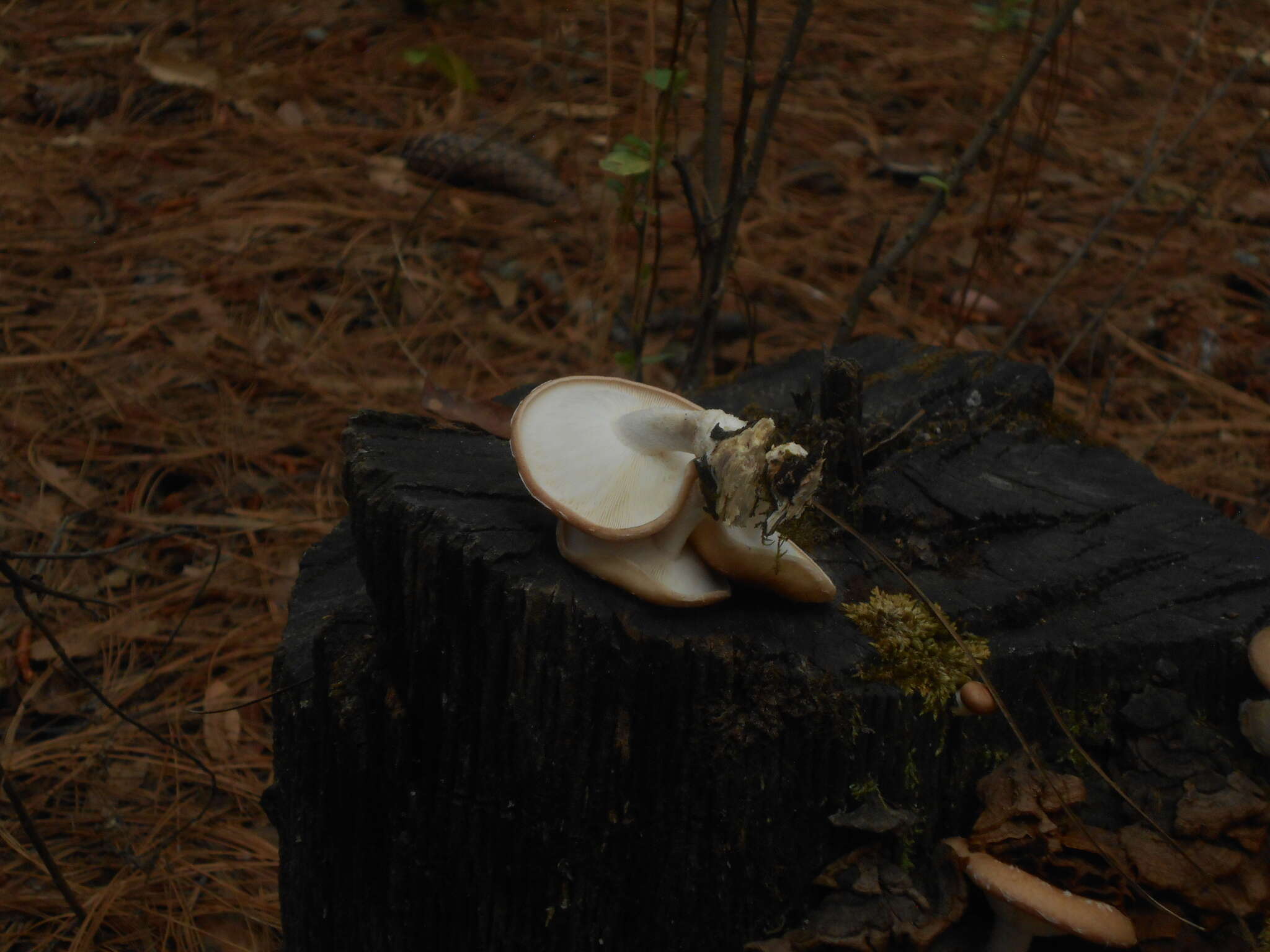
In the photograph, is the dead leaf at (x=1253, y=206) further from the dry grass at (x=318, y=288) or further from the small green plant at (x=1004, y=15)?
the small green plant at (x=1004, y=15)

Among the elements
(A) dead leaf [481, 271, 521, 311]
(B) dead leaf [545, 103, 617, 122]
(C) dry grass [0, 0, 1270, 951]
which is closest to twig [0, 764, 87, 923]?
(C) dry grass [0, 0, 1270, 951]

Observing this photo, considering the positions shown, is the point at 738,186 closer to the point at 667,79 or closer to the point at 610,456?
the point at 667,79

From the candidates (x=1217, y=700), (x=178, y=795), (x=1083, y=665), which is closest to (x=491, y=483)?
(x=1083, y=665)

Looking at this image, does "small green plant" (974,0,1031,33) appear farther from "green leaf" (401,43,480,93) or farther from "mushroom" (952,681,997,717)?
"mushroom" (952,681,997,717)

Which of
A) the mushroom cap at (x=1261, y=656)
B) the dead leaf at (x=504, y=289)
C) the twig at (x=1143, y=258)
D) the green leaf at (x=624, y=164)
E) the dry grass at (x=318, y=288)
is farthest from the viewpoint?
the dead leaf at (x=504, y=289)

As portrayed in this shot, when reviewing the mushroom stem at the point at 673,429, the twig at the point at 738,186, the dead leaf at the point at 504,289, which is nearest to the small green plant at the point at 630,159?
the twig at the point at 738,186

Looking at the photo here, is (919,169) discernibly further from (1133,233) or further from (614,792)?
(614,792)
